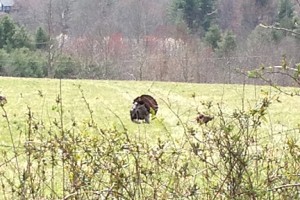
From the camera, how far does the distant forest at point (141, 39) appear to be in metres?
28.5

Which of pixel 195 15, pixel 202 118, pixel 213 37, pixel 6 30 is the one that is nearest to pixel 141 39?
pixel 195 15

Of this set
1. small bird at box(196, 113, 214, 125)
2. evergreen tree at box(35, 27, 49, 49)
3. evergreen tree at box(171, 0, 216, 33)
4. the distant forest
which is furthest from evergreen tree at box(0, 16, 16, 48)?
small bird at box(196, 113, 214, 125)

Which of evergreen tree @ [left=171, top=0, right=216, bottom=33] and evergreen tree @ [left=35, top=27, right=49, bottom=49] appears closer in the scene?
evergreen tree @ [left=35, top=27, right=49, bottom=49]

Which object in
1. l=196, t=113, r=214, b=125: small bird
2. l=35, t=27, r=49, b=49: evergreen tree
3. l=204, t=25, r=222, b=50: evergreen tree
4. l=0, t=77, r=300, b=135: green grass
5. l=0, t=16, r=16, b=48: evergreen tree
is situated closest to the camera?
l=196, t=113, r=214, b=125: small bird

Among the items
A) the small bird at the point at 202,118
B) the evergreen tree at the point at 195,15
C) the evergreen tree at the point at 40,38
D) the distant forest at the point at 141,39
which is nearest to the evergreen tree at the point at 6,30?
the distant forest at the point at 141,39

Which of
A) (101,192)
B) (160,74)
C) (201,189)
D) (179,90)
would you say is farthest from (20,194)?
(160,74)

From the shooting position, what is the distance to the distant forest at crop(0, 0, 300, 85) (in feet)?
93.6

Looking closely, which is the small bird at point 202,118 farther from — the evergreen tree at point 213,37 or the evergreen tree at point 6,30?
the evergreen tree at point 213,37

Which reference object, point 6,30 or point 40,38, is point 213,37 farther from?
point 6,30

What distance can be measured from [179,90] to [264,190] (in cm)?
1633

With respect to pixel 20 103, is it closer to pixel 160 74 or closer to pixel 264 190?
pixel 264 190

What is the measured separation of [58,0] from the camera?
3691 centimetres

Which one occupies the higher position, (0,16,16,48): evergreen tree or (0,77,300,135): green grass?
(0,16,16,48): evergreen tree

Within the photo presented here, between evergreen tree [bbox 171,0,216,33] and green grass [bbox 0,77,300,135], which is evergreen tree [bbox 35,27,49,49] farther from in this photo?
green grass [bbox 0,77,300,135]
